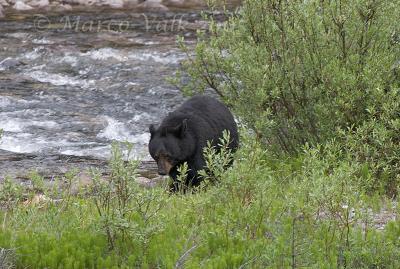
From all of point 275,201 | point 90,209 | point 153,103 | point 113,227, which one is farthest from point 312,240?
point 153,103

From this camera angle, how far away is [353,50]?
9727mm

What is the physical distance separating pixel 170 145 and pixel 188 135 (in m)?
0.33

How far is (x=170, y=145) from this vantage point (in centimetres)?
966

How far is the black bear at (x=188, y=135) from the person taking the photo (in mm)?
9688

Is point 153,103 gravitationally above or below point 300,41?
below

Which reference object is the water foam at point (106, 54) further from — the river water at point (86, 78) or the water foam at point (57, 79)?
the water foam at point (57, 79)

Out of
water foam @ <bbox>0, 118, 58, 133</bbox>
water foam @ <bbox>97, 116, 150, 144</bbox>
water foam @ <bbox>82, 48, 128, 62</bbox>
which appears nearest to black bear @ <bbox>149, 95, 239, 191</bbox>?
water foam @ <bbox>97, 116, 150, 144</bbox>

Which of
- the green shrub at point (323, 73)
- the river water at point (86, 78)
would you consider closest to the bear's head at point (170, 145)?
the green shrub at point (323, 73)

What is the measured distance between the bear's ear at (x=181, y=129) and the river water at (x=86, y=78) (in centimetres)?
223

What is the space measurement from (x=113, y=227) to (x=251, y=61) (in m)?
4.61

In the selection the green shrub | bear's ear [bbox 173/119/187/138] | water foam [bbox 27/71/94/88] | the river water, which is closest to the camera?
the green shrub

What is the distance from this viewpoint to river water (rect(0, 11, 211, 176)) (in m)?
14.7

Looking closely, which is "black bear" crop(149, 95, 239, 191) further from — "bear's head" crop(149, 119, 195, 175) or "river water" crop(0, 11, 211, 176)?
"river water" crop(0, 11, 211, 176)

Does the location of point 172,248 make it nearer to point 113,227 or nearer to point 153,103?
point 113,227
